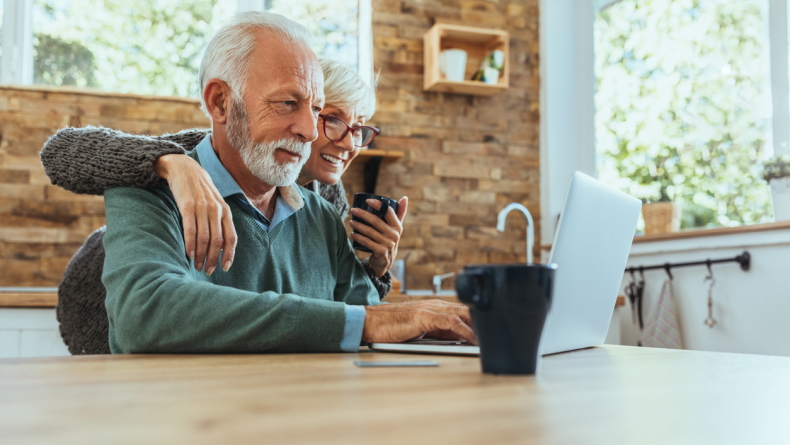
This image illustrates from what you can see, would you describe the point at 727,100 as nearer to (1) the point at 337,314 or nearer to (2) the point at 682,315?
(2) the point at 682,315

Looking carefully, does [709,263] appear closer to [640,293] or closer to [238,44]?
[640,293]

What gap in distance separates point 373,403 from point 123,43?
334 cm

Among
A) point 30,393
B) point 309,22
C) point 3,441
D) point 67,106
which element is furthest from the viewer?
point 309,22

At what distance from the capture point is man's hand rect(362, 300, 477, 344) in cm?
93

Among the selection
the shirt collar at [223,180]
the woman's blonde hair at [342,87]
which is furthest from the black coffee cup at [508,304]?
the woman's blonde hair at [342,87]

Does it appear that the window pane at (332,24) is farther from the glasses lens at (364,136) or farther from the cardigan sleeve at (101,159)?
the cardigan sleeve at (101,159)

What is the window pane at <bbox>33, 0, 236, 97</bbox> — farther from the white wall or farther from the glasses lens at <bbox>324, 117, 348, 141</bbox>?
the white wall

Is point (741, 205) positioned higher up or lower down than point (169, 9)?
lower down

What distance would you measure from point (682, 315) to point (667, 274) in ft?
0.62

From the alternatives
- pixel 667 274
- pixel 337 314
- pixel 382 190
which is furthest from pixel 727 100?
pixel 337 314

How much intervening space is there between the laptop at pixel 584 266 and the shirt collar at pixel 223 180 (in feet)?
1.69

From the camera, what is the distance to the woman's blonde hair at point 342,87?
1.81m

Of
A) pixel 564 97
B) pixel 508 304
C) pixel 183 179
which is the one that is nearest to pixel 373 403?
pixel 508 304

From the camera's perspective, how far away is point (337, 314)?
903 millimetres
